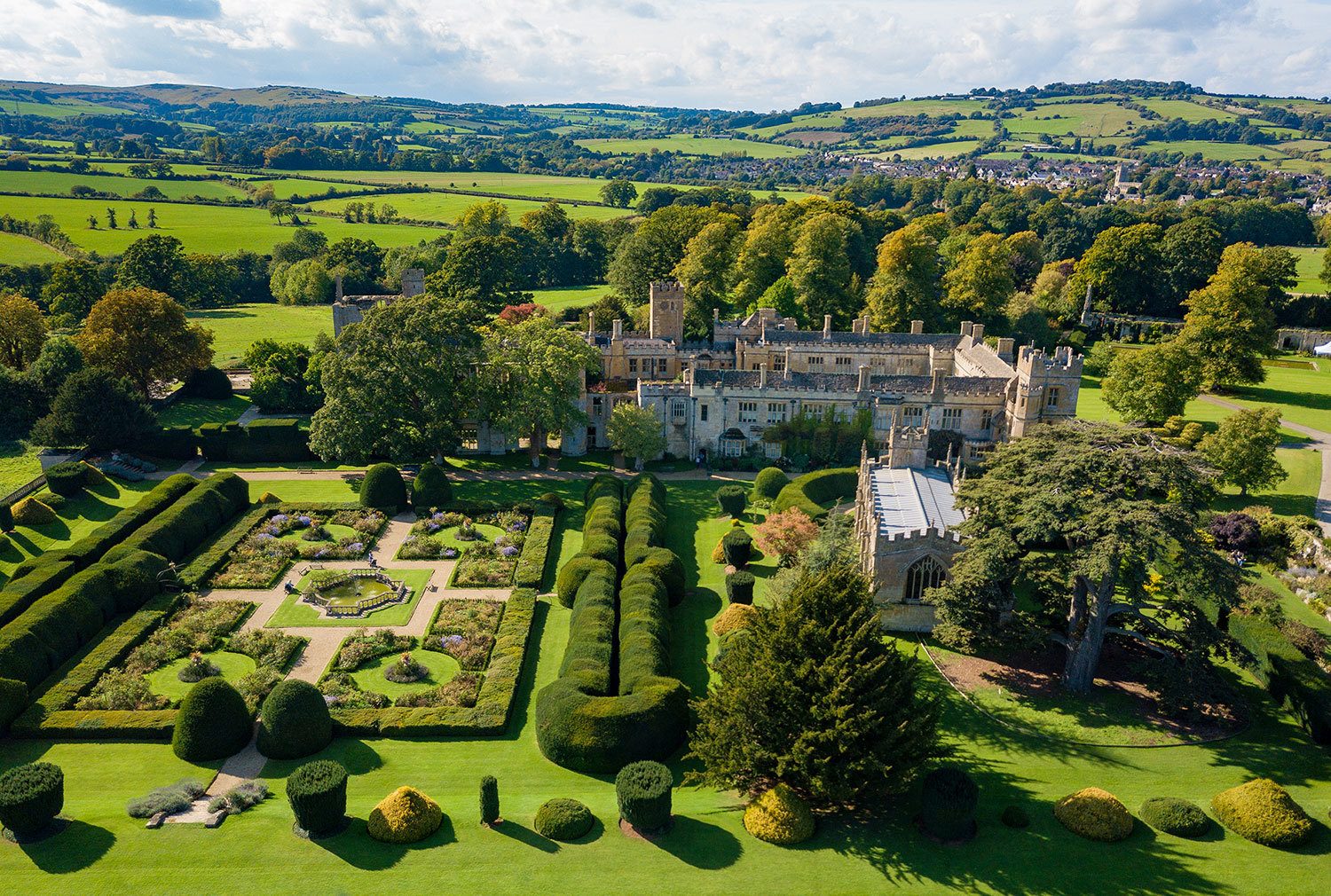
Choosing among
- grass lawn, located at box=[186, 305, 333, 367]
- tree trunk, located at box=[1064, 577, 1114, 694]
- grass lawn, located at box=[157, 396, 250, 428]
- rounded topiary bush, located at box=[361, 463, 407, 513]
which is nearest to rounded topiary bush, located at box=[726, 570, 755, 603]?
tree trunk, located at box=[1064, 577, 1114, 694]

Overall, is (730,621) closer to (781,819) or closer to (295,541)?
(781,819)

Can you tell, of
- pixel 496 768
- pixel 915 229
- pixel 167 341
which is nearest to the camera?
pixel 496 768

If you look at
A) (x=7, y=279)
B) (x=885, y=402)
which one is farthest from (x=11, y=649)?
(x=7, y=279)

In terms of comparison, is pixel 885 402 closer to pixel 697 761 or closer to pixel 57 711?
pixel 697 761

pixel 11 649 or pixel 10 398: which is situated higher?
pixel 10 398

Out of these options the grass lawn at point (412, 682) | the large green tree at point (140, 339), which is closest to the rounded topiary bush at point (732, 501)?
the grass lawn at point (412, 682)

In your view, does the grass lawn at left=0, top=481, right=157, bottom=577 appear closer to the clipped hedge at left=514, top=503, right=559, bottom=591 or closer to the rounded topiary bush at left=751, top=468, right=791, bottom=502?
the clipped hedge at left=514, top=503, right=559, bottom=591

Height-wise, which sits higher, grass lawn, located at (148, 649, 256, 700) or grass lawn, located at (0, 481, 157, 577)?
grass lawn, located at (0, 481, 157, 577)
